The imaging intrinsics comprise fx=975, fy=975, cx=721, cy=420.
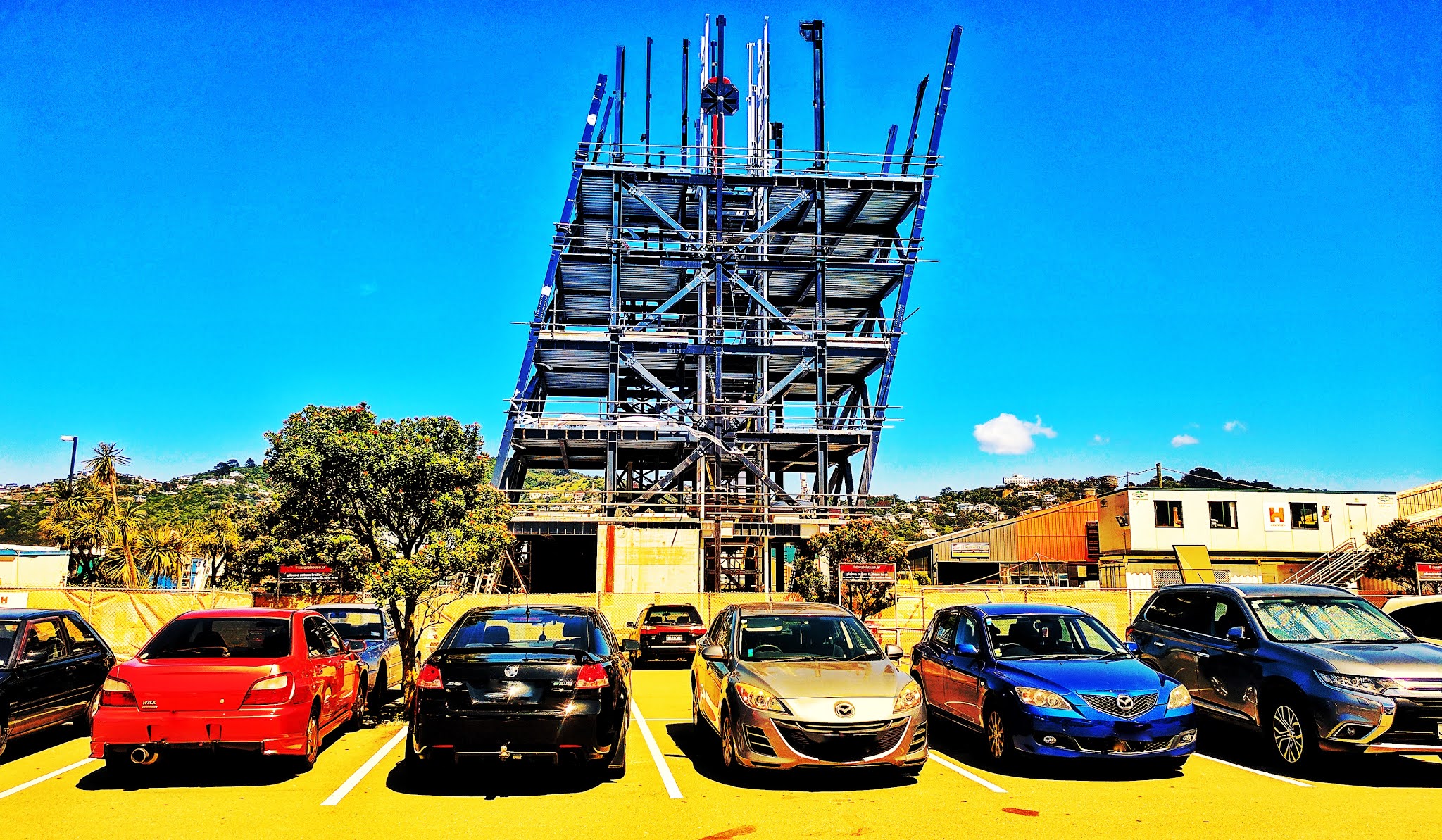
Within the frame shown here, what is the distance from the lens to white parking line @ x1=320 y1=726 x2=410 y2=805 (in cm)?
808

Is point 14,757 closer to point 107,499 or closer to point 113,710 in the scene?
point 113,710

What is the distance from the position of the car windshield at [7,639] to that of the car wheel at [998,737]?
9.77 meters

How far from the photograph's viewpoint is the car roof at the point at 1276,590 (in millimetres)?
10469

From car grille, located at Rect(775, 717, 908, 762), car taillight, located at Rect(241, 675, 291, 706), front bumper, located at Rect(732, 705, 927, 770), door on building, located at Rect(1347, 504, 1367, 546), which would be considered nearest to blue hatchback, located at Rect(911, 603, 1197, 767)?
front bumper, located at Rect(732, 705, 927, 770)

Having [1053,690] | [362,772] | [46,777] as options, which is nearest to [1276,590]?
[1053,690]

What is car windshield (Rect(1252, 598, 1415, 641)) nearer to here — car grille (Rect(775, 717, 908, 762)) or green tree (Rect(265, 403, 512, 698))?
car grille (Rect(775, 717, 908, 762))

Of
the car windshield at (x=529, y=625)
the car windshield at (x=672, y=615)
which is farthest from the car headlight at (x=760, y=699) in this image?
the car windshield at (x=672, y=615)

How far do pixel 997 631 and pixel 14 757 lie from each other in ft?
33.9

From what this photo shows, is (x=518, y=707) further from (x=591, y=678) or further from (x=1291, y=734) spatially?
(x=1291, y=734)

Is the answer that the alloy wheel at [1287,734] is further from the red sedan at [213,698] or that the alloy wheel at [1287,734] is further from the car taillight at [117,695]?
the car taillight at [117,695]

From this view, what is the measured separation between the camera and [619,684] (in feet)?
29.3

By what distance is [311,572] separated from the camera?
1533cm

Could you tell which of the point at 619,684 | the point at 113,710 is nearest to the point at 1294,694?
the point at 619,684

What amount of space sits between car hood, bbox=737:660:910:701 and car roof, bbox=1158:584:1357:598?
4158 mm
